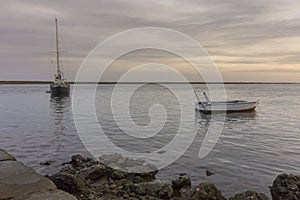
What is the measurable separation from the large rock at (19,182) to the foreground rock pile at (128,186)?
2.34 feet

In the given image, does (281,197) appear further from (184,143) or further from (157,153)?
(184,143)

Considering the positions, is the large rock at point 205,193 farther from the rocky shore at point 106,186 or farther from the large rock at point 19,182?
the large rock at point 19,182

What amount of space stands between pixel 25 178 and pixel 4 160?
2385 mm

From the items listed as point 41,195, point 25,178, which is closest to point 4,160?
point 25,178

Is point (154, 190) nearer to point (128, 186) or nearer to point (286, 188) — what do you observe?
point (128, 186)

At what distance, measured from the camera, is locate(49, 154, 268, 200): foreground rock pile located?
770 cm

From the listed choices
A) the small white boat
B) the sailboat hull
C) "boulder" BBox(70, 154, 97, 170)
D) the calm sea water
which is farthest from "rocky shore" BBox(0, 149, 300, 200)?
the sailboat hull

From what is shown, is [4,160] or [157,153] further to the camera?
[157,153]

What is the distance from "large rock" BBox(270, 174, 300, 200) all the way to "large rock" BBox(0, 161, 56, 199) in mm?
5717

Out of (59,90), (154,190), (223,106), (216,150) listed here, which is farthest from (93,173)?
(59,90)

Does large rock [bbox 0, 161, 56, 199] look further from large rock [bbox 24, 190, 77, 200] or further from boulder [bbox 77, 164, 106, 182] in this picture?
boulder [bbox 77, 164, 106, 182]

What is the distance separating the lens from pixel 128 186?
8.59 metres

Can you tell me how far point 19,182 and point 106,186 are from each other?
8.69 ft

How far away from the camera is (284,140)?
57.4ft
